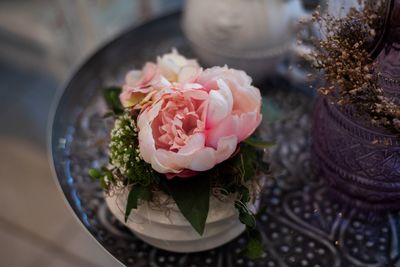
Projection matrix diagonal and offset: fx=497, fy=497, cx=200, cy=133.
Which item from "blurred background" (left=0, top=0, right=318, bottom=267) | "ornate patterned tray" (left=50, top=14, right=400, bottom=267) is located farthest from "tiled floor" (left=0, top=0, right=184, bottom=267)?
"ornate patterned tray" (left=50, top=14, right=400, bottom=267)

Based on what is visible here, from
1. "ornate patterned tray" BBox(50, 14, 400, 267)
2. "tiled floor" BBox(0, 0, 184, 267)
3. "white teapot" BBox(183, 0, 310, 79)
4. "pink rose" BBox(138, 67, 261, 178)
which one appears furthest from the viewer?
"tiled floor" BBox(0, 0, 184, 267)

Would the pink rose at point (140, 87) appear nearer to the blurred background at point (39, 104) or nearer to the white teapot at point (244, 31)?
the white teapot at point (244, 31)

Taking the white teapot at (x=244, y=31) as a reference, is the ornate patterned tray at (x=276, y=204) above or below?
below

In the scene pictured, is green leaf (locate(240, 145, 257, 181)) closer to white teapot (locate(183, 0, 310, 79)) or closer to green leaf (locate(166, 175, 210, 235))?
green leaf (locate(166, 175, 210, 235))

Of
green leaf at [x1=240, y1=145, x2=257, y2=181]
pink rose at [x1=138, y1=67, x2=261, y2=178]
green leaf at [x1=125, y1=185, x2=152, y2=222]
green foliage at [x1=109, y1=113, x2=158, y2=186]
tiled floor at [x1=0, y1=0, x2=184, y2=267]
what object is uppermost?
pink rose at [x1=138, y1=67, x2=261, y2=178]

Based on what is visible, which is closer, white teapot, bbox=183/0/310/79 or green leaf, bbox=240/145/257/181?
green leaf, bbox=240/145/257/181

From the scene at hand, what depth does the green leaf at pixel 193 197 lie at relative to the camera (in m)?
0.56

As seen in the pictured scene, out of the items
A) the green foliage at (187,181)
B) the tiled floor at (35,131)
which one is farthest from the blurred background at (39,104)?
the green foliage at (187,181)

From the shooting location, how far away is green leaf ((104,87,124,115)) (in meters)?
0.64

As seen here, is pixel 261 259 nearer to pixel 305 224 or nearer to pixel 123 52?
pixel 305 224

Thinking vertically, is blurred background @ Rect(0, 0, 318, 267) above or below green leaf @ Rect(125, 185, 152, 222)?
below

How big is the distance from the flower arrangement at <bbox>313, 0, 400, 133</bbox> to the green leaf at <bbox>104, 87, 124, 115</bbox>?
0.83 ft

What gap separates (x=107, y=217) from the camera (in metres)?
0.67

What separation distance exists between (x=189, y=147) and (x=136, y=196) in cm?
10
